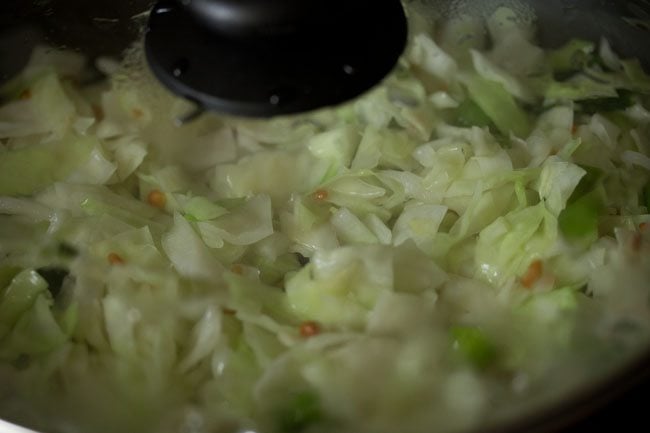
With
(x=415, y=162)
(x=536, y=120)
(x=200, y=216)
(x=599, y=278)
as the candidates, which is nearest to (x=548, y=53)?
(x=536, y=120)

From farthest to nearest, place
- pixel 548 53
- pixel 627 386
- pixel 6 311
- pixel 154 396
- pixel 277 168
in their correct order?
pixel 548 53 → pixel 277 168 → pixel 6 311 → pixel 154 396 → pixel 627 386

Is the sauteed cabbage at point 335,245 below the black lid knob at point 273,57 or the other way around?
below

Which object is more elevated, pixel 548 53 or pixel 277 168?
pixel 548 53

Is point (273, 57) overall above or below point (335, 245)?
above

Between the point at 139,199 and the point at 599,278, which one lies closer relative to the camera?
the point at 599,278

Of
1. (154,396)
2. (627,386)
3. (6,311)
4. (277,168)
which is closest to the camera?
(627,386)

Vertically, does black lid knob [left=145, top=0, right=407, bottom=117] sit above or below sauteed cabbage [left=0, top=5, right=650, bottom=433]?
above

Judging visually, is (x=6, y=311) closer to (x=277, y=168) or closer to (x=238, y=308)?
(x=238, y=308)

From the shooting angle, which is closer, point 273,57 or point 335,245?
point 273,57
